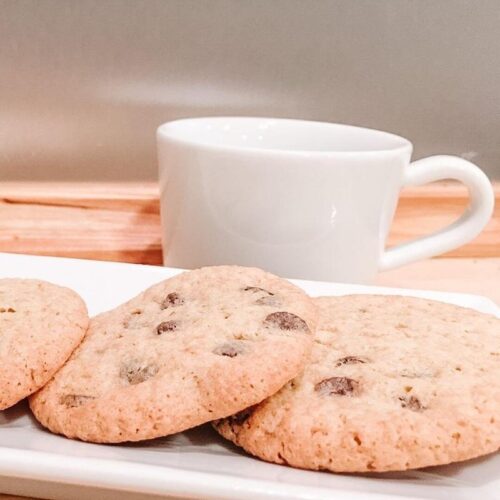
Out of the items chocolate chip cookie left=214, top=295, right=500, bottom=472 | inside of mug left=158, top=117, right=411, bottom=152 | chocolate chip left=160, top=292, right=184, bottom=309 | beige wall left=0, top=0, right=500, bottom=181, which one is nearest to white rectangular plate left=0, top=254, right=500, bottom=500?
chocolate chip cookie left=214, top=295, right=500, bottom=472

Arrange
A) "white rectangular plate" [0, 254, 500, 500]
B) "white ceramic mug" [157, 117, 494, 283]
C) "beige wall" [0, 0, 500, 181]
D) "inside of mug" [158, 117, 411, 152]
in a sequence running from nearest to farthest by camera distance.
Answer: "white rectangular plate" [0, 254, 500, 500] → "white ceramic mug" [157, 117, 494, 283] → "inside of mug" [158, 117, 411, 152] → "beige wall" [0, 0, 500, 181]

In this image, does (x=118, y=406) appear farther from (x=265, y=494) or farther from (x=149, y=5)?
(x=149, y=5)

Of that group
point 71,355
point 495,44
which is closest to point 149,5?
point 495,44

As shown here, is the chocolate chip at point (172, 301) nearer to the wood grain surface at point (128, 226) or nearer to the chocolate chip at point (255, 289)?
the chocolate chip at point (255, 289)

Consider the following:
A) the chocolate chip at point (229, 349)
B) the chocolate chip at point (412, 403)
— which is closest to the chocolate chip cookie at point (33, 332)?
the chocolate chip at point (229, 349)

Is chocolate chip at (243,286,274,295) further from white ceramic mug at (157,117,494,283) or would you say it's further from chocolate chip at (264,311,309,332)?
white ceramic mug at (157,117,494,283)

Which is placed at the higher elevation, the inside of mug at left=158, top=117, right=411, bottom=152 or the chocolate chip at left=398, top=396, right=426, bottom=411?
the inside of mug at left=158, top=117, right=411, bottom=152
